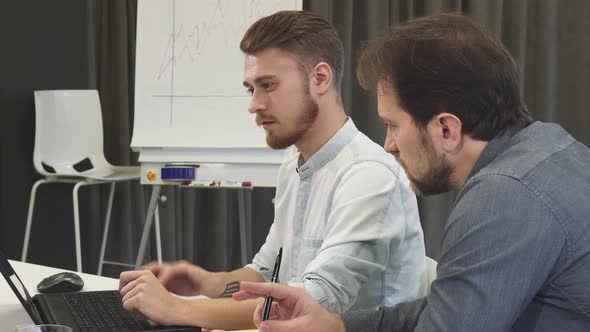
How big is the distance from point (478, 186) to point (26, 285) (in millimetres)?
1206

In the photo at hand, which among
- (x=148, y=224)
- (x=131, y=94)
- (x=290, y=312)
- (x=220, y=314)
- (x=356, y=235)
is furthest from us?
(x=131, y=94)

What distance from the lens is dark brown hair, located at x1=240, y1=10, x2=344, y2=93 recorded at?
191cm

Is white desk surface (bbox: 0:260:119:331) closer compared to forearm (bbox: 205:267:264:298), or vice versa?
white desk surface (bbox: 0:260:119:331)

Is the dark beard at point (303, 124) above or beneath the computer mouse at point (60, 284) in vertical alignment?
above

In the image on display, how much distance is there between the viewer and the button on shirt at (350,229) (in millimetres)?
1525

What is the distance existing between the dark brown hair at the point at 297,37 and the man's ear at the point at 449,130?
0.75m

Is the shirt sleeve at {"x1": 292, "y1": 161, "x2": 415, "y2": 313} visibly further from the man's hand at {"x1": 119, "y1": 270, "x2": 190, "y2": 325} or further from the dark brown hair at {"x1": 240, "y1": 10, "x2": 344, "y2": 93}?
the dark brown hair at {"x1": 240, "y1": 10, "x2": 344, "y2": 93}

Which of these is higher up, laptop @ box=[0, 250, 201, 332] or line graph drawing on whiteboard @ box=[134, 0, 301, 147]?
line graph drawing on whiteboard @ box=[134, 0, 301, 147]

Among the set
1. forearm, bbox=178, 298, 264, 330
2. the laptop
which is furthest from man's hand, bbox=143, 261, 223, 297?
forearm, bbox=178, 298, 264, 330

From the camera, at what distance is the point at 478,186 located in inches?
42.3

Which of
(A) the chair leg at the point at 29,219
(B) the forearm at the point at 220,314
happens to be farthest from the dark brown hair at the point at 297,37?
(A) the chair leg at the point at 29,219

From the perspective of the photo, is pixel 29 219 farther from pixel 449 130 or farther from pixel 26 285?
pixel 449 130

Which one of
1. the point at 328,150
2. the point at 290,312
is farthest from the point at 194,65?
the point at 290,312

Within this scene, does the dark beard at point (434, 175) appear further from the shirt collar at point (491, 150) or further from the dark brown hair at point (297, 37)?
the dark brown hair at point (297, 37)
